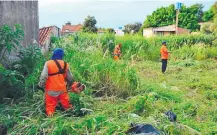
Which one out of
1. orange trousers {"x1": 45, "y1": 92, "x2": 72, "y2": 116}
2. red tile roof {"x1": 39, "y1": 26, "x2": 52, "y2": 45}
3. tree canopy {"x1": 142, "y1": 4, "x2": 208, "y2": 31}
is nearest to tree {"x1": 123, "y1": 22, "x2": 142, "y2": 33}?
tree canopy {"x1": 142, "y1": 4, "x2": 208, "y2": 31}

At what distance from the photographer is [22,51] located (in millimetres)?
6746

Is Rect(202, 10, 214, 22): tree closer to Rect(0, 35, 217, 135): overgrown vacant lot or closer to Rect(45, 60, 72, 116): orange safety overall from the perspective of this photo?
Rect(0, 35, 217, 135): overgrown vacant lot

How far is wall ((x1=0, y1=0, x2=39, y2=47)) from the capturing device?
6.81 meters

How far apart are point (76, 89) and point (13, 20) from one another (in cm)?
292

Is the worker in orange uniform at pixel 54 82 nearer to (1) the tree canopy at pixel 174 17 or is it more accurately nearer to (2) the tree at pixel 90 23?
(2) the tree at pixel 90 23

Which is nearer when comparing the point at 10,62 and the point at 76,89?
the point at 76,89

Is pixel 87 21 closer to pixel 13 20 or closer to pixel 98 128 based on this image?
pixel 13 20

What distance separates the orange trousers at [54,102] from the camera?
5.16m

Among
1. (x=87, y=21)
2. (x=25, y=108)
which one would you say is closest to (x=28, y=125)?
(x=25, y=108)

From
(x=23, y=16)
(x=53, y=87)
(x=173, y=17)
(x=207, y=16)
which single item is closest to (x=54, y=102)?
(x=53, y=87)

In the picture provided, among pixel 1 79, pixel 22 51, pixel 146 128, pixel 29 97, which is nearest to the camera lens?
pixel 146 128

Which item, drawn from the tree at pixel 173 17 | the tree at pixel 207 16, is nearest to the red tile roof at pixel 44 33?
the tree at pixel 173 17

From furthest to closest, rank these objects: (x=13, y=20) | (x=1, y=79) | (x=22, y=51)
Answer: (x=13, y=20) < (x=22, y=51) < (x=1, y=79)

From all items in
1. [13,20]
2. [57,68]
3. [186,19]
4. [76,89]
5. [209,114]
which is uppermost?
[186,19]
